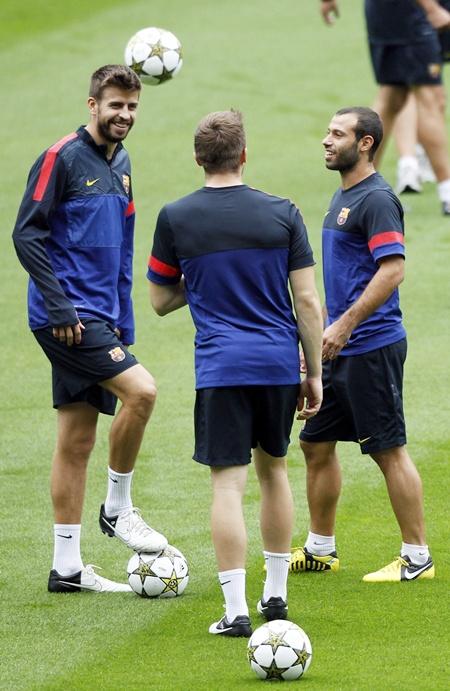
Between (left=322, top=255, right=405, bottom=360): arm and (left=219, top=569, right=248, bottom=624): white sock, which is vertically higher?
(left=322, top=255, right=405, bottom=360): arm

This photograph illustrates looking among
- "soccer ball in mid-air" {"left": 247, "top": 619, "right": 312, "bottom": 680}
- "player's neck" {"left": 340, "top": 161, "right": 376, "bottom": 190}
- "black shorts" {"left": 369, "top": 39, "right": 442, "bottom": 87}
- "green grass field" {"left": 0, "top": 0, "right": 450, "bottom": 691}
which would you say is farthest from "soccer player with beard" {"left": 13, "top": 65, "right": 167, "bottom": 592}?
"black shorts" {"left": 369, "top": 39, "right": 442, "bottom": 87}

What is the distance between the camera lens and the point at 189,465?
28.8ft

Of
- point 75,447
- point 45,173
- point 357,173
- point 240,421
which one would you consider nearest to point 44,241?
point 45,173

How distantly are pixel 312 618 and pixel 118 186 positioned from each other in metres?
2.23

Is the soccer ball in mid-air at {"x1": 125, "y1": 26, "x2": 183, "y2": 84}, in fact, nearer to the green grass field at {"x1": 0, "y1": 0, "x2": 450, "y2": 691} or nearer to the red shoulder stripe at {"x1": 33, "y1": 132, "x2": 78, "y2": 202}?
the green grass field at {"x1": 0, "y1": 0, "x2": 450, "y2": 691}

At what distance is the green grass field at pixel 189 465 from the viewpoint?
5898 mm

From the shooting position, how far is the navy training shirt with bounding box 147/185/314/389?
6.00 m

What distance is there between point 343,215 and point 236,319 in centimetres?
103

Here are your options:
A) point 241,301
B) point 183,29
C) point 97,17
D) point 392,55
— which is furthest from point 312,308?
point 97,17

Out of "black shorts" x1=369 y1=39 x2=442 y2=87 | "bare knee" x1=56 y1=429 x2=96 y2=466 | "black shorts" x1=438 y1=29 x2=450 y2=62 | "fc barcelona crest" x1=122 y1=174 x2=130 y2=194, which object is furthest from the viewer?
"black shorts" x1=438 y1=29 x2=450 y2=62

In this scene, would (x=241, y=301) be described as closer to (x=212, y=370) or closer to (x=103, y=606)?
(x=212, y=370)

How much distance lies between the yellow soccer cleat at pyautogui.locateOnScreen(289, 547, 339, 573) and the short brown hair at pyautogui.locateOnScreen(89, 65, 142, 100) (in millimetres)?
2391

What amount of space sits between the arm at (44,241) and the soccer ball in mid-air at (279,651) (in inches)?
71.2

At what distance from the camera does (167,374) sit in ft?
34.5
